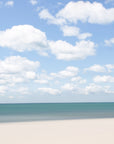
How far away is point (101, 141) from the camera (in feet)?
30.0

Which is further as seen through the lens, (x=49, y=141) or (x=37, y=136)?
(x=37, y=136)

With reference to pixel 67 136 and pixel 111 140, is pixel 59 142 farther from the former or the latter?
pixel 111 140

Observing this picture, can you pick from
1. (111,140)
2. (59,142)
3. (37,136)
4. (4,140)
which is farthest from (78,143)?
(4,140)

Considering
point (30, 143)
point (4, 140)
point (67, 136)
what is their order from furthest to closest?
1. point (67, 136)
2. point (4, 140)
3. point (30, 143)

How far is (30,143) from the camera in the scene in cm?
879

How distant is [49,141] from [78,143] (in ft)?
4.61

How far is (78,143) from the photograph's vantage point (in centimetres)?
882

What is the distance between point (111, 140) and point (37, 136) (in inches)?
151

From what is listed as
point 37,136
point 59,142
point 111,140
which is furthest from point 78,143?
point 37,136

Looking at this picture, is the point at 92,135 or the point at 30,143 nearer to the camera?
the point at 30,143

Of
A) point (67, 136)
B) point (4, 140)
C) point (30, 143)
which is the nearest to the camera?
point (30, 143)

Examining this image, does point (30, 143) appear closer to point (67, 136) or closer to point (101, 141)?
point (67, 136)

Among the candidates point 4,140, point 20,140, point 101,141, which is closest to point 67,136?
point 101,141

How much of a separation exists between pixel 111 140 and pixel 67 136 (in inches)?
89.8
